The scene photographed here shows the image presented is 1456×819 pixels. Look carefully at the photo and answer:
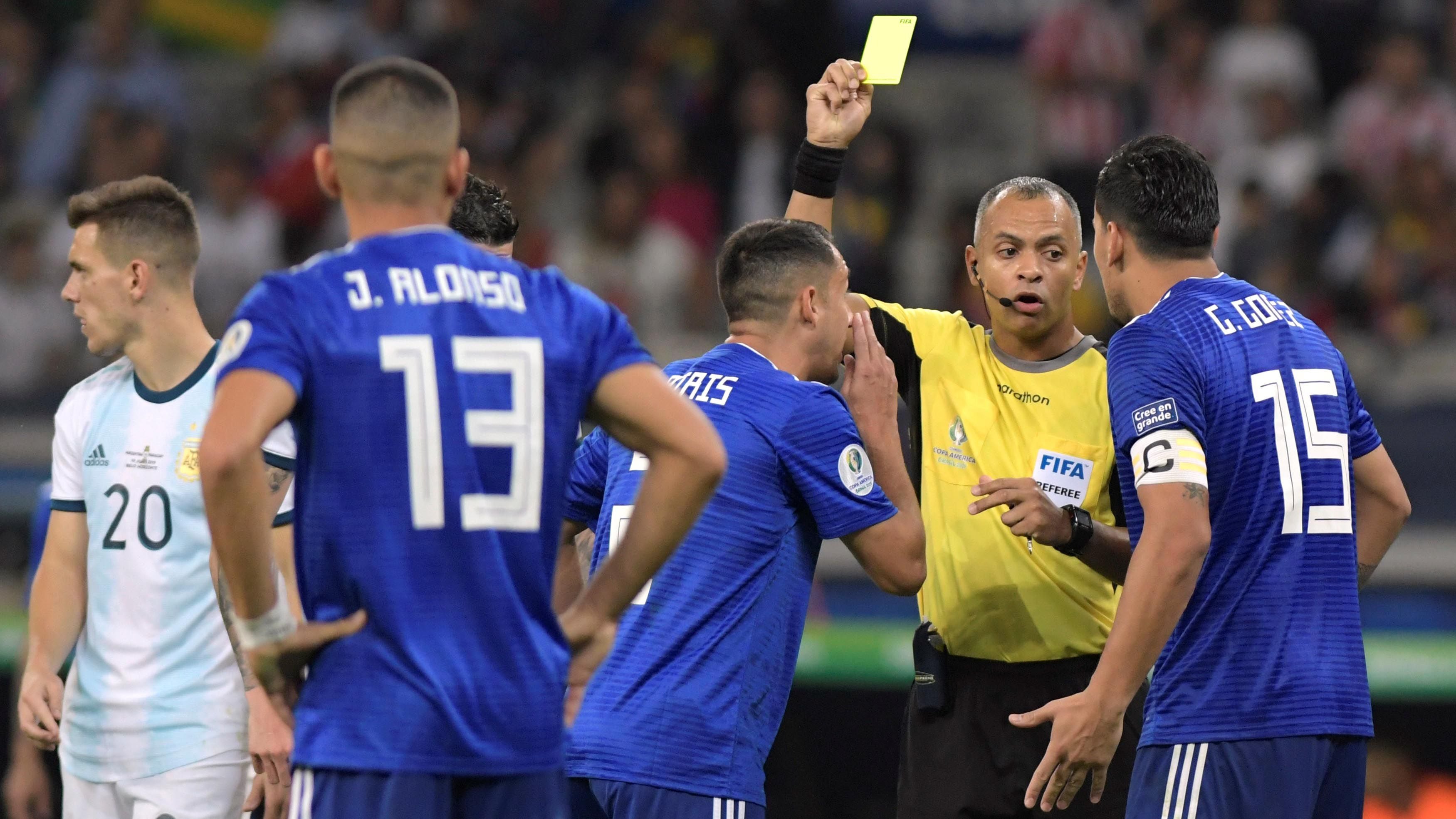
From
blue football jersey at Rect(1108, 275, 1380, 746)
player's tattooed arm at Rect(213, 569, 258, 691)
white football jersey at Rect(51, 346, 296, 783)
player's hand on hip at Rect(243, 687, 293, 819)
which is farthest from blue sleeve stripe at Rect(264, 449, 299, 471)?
blue football jersey at Rect(1108, 275, 1380, 746)

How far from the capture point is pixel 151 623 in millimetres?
5027

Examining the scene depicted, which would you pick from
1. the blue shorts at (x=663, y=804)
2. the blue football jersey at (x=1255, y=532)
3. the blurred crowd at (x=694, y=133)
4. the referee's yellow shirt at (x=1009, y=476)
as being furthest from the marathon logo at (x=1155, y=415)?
the blurred crowd at (x=694, y=133)

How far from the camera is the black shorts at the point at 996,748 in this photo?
202 inches

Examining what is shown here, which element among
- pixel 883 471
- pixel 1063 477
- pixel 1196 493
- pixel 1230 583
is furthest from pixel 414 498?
pixel 1063 477

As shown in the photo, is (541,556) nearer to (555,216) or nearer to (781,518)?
(781,518)

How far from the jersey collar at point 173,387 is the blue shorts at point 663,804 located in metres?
1.88

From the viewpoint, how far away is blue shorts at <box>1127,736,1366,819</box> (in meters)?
4.25

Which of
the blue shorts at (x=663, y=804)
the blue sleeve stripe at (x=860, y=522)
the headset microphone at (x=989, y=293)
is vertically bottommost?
the blue shorts at (x=663, y=804)

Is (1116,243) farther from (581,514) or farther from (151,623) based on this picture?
(151,623)

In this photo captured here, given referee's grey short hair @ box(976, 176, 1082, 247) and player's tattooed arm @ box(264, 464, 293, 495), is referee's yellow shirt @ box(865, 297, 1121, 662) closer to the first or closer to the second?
referee's grey short hair @ box(976, 176, 1082, 247)

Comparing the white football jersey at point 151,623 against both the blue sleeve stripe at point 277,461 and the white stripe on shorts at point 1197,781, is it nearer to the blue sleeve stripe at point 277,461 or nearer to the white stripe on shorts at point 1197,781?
the blue sleeve stripe at point 277,461

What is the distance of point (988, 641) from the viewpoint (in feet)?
17.1

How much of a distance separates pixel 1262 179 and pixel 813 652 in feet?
16.8

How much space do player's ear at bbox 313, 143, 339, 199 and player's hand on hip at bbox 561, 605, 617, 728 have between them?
103 centimetres
